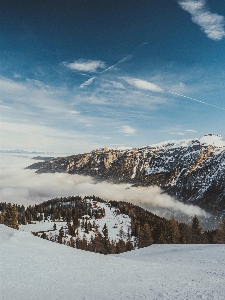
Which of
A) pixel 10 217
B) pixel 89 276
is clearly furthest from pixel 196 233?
pixel 89 276

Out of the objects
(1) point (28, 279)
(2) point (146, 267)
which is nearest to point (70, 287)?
(1) point (28, 279)

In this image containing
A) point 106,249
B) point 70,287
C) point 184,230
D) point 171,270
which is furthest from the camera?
point 106,249

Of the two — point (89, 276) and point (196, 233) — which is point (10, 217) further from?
point (89, 276)

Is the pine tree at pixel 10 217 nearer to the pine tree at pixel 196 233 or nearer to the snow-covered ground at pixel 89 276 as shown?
the snow-covered ground at pixel 89 276

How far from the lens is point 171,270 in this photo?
90.4ft

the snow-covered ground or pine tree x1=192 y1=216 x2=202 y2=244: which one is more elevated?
the snow-covered ground

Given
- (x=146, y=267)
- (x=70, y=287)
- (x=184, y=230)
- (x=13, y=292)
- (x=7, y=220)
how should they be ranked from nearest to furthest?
(x=13, y=292)
(x=70, y=287)
(x=146, y=267)
(x=7, y=220)
(x=184, y=230)

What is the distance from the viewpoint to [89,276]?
→ 24.5m

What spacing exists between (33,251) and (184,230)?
10654 cm

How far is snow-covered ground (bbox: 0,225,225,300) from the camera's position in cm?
1812

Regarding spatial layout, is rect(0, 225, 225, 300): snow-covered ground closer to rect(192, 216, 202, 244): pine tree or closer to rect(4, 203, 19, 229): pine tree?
rect(192, 216, 202, 244): pine tree

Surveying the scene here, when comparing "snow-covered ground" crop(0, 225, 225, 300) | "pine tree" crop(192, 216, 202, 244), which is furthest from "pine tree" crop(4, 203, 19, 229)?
"pine tree" crop(192, 216, 202, 244)

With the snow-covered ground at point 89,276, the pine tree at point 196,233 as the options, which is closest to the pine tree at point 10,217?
the snow-covered ground at point 89,276

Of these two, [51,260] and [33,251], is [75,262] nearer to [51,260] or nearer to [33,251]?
[51,260]
